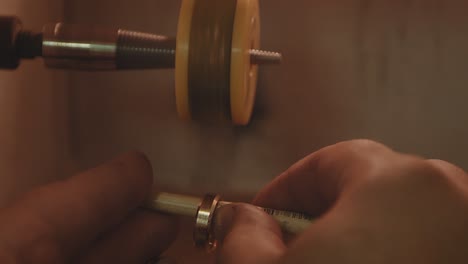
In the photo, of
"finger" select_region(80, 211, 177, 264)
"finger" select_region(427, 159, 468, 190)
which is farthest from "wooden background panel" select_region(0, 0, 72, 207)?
"finger" select_region(427, 159, 468, 190)

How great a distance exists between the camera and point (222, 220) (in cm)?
46

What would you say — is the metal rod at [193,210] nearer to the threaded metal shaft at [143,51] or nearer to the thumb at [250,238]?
the thumb at [250,238]

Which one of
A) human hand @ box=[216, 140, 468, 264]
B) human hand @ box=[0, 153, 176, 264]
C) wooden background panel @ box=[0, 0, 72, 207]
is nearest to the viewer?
human hand @ box=[216, 140, 468, 264]

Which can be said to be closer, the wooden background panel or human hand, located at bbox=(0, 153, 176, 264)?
human hand, located at bbox=(0, 153, 176, 264)

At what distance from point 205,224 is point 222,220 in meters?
0.02

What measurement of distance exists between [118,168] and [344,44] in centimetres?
30

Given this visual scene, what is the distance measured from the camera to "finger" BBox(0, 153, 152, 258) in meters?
0.43

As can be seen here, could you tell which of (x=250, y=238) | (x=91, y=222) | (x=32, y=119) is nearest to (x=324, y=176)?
(x=250, y=238)

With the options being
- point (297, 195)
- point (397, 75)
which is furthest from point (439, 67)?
Result: point (297, 195)

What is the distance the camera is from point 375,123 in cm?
64

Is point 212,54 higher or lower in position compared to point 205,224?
higher

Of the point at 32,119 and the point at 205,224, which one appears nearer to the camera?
the point at 205,224

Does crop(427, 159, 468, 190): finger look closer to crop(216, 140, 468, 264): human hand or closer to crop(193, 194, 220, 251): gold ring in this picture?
crop(216, 140, 468, 264): human hand

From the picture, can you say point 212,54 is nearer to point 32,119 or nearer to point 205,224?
point 205,224
